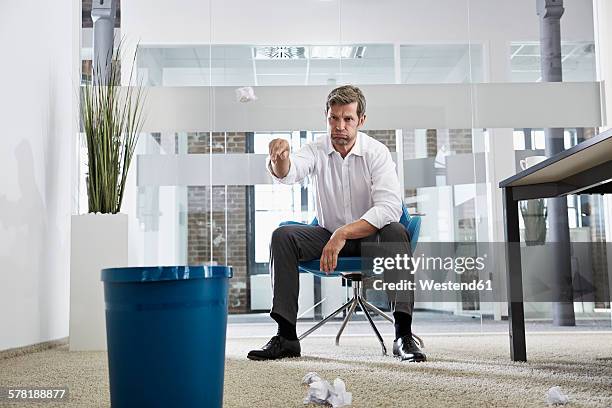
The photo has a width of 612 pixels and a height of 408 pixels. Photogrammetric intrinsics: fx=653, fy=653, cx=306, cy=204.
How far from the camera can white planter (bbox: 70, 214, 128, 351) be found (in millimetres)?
3197

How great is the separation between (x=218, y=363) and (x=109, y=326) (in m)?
0.27

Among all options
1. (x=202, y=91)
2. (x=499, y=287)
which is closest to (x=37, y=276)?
(x=202, y=91)

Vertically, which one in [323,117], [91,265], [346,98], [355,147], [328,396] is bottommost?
[328,396]

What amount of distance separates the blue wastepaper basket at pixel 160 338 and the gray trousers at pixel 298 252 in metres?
1.28

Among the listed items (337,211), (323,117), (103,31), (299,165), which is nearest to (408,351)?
(337,211)

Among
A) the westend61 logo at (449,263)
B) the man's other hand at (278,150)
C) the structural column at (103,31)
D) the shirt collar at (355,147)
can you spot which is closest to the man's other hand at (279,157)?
the man's other hand at (278,150)

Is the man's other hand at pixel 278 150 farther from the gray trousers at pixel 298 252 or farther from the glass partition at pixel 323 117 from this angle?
the glass partition at pixel 323 117

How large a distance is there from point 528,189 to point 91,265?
207 cm

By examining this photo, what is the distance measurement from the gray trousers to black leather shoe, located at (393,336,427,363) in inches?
4.9

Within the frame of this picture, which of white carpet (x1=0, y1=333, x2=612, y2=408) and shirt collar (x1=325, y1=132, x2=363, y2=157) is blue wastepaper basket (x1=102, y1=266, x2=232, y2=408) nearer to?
white carpet (x1=0, y1=333, x2=612, y2=408)

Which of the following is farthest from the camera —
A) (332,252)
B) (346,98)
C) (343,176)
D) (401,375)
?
(343,176)

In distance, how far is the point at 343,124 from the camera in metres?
3.15

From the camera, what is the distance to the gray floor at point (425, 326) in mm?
3967

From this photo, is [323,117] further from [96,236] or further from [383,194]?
[96,236]
